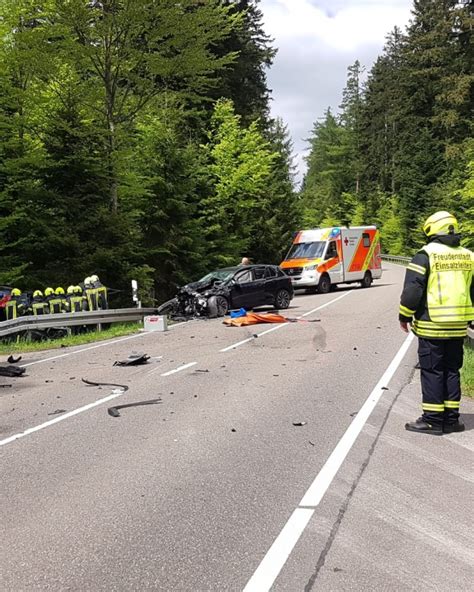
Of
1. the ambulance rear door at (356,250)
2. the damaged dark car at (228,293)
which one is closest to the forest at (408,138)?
the ambulance rear door at (356,250)

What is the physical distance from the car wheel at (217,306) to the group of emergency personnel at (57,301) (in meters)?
3.17

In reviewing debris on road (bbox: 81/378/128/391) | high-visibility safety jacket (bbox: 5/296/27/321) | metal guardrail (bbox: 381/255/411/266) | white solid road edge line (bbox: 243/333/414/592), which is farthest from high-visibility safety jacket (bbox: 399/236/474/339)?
metal guardrail (bbox: 381/255/411/266)

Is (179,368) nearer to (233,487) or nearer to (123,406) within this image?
(123,406)

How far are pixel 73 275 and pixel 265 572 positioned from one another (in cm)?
1714

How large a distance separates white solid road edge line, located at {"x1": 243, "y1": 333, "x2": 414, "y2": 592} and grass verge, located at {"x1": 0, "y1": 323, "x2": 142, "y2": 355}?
919cm

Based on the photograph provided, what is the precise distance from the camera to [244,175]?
96.5ft

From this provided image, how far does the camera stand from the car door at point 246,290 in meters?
19.5

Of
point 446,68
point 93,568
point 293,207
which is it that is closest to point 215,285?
point 93,568

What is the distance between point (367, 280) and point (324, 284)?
160 inches

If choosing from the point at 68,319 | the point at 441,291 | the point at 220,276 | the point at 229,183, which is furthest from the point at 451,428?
the point at 229,183

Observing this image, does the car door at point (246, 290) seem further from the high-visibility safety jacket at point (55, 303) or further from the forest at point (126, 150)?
the high-visibility safety jacket at point (55, 303)

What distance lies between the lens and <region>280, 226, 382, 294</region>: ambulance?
28109 mm

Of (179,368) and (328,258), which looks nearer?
(179,368)

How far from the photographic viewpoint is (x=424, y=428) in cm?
611
